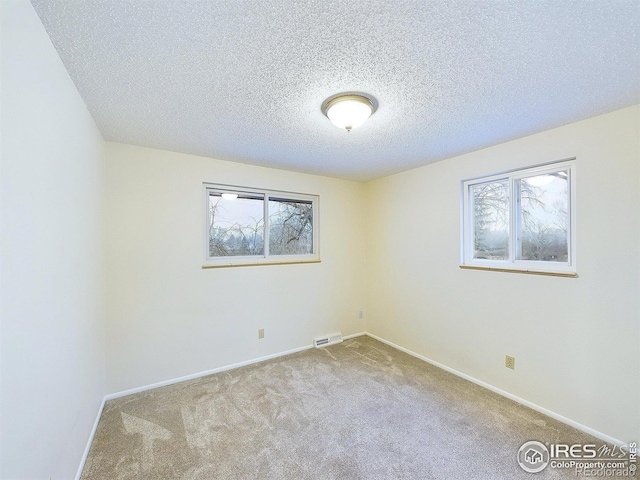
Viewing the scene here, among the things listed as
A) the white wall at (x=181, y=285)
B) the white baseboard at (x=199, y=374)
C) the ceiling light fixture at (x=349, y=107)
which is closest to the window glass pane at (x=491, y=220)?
the ceiling light fixture at (x=349, y=107)

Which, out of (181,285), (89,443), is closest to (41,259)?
(89,443)

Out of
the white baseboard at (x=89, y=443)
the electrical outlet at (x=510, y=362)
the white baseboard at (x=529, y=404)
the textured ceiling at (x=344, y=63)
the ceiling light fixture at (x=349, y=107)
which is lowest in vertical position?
the white baseboard at (x=529, y=404)

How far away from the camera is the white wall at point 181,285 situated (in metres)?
2.45

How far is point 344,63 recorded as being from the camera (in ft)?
4.45

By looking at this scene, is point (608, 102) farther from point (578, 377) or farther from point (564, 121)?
point (578, 377)

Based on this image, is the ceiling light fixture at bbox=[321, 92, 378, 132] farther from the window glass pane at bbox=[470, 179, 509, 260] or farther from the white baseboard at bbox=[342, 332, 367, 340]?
the white baseboard at bbox=[342, 332, 367, 340]

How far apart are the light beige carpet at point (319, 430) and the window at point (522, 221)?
48.7 inches

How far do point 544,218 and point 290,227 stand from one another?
2643mm

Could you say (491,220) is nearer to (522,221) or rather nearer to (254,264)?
(522,221)

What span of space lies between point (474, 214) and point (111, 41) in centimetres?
311
